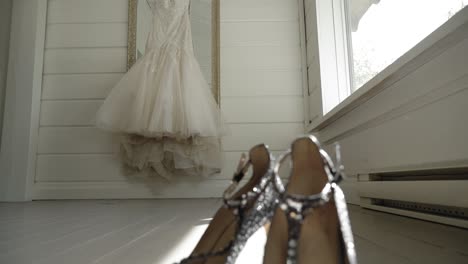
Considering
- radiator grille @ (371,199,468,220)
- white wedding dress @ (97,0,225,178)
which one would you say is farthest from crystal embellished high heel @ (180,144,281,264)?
white wedding dress @ (97,0,225,178)

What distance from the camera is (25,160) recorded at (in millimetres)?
2346

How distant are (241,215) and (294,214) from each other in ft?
0.28

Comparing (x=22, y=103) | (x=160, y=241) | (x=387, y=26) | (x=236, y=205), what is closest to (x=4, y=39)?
(x=22, y=103)

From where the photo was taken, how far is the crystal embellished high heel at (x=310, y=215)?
14.2 inches

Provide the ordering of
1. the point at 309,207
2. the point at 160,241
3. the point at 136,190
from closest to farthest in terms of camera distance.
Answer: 1. the point at 309,207
2. the point at 160,241
3. the point at 136,190

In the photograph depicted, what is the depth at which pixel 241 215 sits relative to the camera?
426 millimetres

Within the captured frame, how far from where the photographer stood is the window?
3.51 feet

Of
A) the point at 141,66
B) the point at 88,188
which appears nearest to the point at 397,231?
the point at 141,66

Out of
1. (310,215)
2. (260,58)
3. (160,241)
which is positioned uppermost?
(260,58)

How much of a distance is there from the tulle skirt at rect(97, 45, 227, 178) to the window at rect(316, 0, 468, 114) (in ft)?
2.58

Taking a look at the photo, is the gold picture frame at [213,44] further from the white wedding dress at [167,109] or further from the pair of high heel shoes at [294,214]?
the pair of high heel shoes at [294,214]

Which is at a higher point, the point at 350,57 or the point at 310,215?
the point at 350,57

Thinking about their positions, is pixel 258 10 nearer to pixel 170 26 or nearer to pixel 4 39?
pixel 170 26

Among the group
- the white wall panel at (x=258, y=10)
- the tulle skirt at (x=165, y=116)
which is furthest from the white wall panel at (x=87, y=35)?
the white wall panel at (x=258, y=10)
